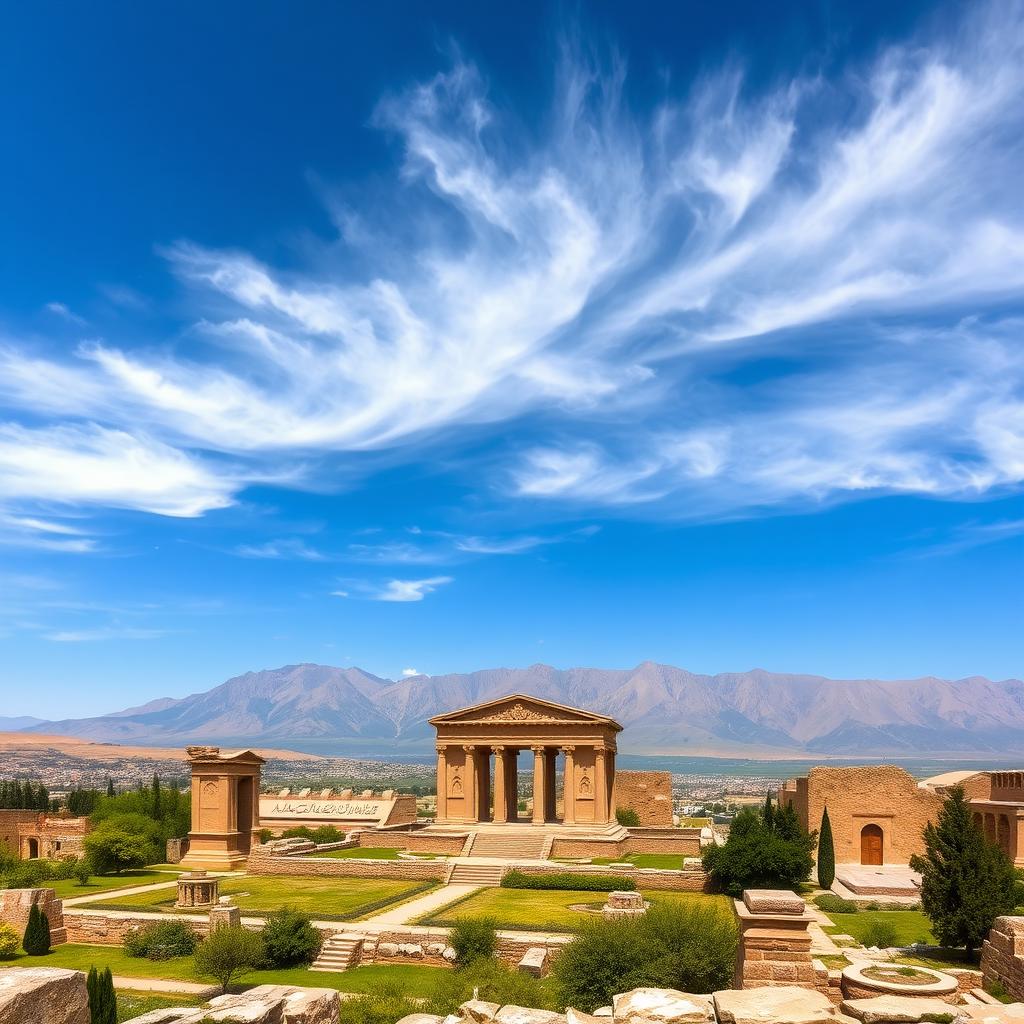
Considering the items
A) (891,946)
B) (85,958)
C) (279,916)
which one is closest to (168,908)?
(85,958)

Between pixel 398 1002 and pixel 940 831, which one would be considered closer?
pixel 398 1002

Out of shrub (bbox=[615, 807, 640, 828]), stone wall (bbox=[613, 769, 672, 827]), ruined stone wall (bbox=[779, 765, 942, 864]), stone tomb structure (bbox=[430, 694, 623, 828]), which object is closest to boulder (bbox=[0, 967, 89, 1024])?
ruined stone wall (bbox=[779, 765, 942, 864])

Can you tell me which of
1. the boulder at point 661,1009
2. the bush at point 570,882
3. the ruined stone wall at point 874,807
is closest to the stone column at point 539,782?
the bush at point 570,882

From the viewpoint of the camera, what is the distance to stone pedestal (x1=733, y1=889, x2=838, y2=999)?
12.8m

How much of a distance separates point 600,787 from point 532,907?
20.3 meters

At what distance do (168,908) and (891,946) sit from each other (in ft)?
79.8

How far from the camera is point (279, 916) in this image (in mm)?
28109

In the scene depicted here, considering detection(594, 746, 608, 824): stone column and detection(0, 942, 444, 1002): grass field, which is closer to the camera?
detection(0, 942, 444, 1002): grass field

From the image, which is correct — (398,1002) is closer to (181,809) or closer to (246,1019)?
(246,1019)

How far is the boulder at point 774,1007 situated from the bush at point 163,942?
78.2 feet

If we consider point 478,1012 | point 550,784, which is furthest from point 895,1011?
point 550,784

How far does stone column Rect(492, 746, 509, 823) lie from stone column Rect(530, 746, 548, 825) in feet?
6.68

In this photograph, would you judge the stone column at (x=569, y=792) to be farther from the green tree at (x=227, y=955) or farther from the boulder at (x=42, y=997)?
the boulder at (x=42, y=997)

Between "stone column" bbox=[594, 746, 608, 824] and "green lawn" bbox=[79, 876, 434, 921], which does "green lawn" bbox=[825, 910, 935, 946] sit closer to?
"green lawn" bbox=[79, 876, 434, 921]
